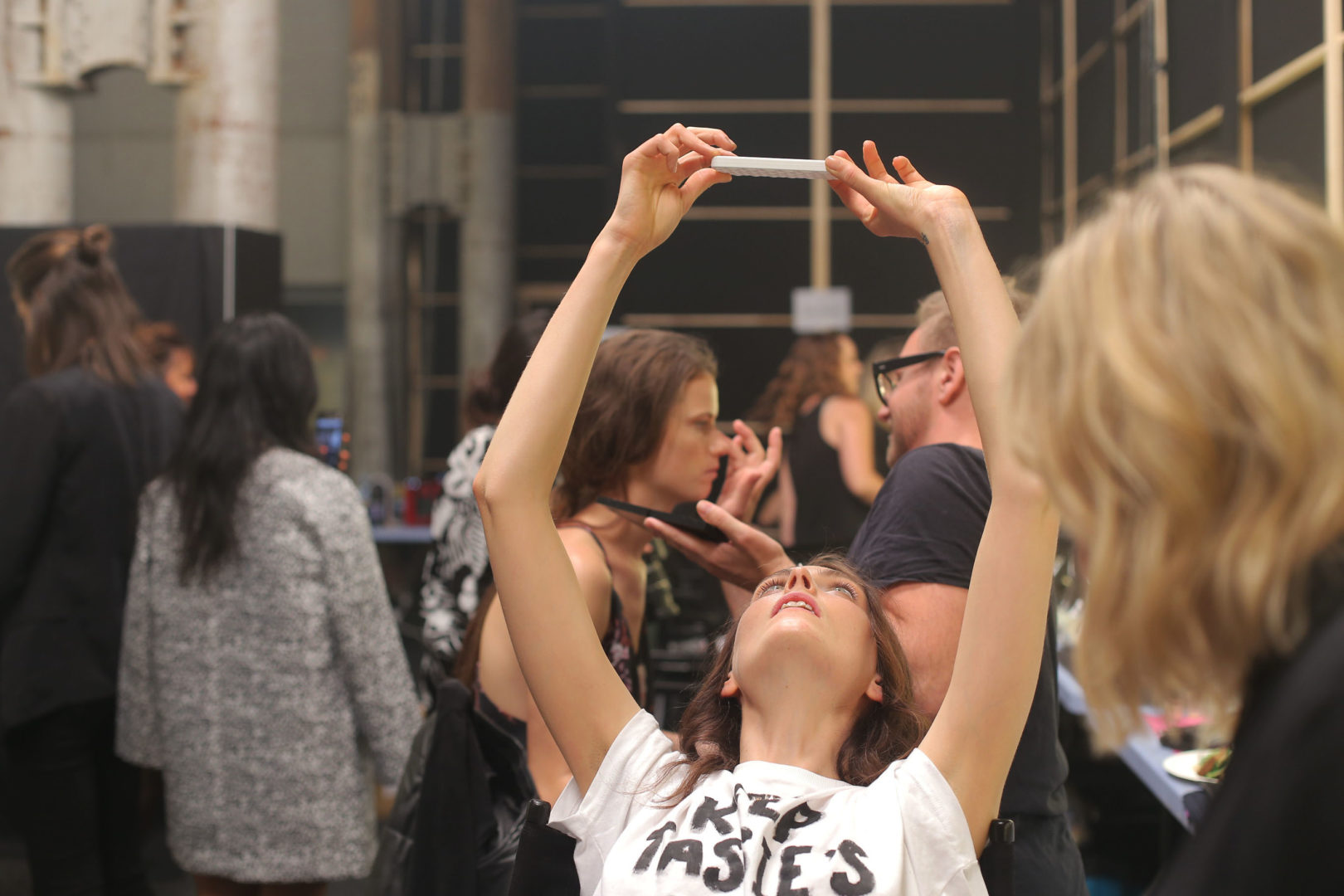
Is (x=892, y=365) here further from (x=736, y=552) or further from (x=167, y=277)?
(x=167, y=277)

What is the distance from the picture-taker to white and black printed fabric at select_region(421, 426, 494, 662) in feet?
8.84

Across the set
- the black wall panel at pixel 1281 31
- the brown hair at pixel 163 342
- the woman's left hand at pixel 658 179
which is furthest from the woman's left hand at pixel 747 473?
the brown hair at pixel 163 342

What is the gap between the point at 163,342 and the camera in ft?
13.1

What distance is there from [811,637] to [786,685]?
0.06m

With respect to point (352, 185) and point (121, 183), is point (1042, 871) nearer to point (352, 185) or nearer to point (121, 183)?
point (352, 185)

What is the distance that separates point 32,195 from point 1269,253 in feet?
20.0

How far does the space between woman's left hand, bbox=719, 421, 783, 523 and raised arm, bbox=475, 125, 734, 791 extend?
2.09ft

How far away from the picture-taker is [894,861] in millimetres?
994

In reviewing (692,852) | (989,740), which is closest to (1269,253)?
(989,740)

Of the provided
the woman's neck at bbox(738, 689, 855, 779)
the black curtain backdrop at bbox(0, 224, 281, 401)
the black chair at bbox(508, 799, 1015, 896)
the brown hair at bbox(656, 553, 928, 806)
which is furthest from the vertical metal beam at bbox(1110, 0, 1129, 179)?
the black chair at bbox(508, 799, 1015, 896)

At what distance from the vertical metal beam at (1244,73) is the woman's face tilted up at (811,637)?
122 inches

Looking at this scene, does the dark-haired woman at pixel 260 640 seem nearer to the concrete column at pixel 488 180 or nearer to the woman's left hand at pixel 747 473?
the woman's left hand at pixel 747 473

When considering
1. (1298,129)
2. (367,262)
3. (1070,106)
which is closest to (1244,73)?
(1298,129)

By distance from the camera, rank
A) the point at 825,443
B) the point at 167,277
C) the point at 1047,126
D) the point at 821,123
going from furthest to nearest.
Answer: the point at 821,123 → the point at 1047,126 → the point at 825,443 → the point at 167,277
